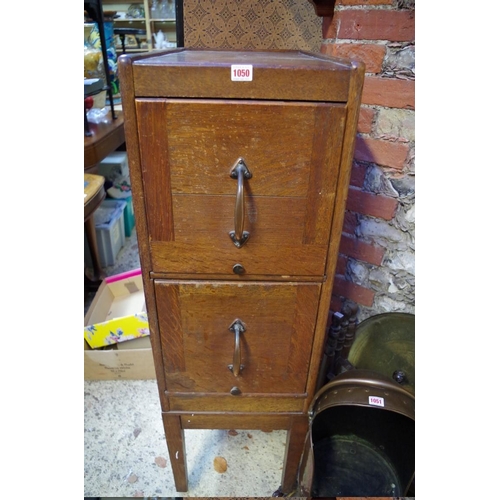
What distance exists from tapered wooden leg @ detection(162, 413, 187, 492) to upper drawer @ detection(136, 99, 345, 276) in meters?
0.44

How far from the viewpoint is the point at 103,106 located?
6.88 ft

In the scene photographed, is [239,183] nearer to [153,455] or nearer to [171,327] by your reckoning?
[171,327]

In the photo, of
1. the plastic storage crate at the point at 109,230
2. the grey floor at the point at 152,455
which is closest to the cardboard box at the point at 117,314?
the grey floor at the point at 152,455

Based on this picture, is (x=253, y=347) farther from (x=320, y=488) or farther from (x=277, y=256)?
(x=320, y=488)

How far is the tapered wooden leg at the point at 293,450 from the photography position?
938mm

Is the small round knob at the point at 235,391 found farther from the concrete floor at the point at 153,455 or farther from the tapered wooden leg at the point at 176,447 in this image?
the concrete floor at the point at 153,455

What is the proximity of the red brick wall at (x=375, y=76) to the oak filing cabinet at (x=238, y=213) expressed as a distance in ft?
1.03

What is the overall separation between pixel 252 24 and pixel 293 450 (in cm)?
115

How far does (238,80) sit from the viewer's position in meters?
0.56

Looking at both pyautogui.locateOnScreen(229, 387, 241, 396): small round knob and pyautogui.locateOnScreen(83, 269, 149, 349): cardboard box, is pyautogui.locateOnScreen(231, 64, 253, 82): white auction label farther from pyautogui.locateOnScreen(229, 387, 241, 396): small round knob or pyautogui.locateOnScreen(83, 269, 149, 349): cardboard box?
pyautogui.locateOnScreen(83, 269, 149, 349): cardboard box

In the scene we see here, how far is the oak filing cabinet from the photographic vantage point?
572 mm

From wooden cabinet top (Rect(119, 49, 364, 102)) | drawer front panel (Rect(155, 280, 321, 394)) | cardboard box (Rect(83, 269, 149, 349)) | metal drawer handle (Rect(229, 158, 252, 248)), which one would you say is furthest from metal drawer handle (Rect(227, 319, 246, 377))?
cardboard box (Rect(83, 269, 149, 349))

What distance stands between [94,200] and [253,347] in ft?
3.82

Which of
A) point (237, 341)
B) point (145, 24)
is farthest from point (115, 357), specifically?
point (145, 24)
